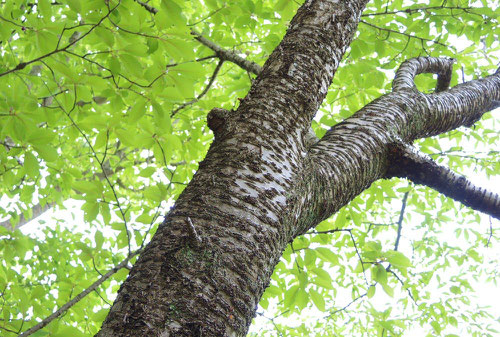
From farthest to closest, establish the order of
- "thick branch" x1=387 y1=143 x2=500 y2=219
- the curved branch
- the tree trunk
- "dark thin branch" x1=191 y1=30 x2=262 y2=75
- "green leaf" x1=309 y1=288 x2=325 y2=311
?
"dark thin branch" x1=191 y1=30 x2=262 y2=75
the curved branch
"green leaf" x1=309 y1=288 x2=325 y2=311
"thick branch" x1=387 y1=143 x2=500 y2=219
the tree trunk

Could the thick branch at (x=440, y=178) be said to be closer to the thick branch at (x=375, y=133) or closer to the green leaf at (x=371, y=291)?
the thick branch at (x=375, y=133)

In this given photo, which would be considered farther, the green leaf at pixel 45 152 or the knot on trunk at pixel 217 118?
the green leaf at pixel 45 152

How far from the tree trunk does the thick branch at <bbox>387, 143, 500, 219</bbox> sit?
0.15ft

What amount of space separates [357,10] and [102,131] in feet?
5.04

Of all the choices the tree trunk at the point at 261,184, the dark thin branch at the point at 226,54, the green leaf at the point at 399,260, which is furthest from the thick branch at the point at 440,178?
the dark thin branch at the point at 226,54

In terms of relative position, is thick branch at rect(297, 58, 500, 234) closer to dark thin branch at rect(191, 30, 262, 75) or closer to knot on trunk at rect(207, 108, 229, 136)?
knot on trunk at rect(207, 108, 229, 136)

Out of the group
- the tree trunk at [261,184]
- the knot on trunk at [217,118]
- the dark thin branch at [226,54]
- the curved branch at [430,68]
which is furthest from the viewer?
the dark thin branch at [226,54]

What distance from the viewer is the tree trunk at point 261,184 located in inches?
29.9

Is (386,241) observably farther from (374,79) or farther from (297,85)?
(297,85)

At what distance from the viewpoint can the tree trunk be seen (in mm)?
760

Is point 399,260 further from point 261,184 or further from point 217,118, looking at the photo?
point 217,118

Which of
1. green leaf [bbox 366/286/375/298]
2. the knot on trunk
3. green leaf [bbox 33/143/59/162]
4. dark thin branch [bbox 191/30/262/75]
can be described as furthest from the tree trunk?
dark thin branch [bbox 191/30/262/75]

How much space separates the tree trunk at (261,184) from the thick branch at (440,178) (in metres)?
0.05

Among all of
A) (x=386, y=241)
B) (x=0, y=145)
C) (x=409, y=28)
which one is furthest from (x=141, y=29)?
(x=386, y=241)
